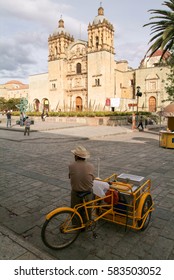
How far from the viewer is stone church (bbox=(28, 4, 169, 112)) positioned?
133ft

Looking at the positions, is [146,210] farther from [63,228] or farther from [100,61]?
[100,61]

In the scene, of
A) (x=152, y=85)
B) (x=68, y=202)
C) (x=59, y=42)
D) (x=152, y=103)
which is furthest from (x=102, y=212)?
(x=59, y=42)

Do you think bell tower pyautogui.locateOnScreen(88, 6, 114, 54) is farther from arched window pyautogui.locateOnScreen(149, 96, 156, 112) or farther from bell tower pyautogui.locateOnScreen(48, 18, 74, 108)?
arched window pyautogui.locateOnScreen(149, 96, 156, 112)

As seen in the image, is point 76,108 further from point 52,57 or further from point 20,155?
point 20,155

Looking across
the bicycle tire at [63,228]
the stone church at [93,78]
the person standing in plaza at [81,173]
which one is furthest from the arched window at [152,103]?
the bicycle tire at [63,228]

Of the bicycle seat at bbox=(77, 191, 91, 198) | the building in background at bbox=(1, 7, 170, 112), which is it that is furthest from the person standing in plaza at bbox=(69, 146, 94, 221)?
the building in background at bbox=(1, 7, 170, 112)

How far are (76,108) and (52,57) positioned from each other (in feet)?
43.1

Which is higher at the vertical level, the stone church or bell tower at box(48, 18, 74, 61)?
bell tower at box(48, 18, 74, 61)

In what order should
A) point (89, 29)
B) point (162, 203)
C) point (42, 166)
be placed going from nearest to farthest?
point (162, 203), point (42, 166), point (89, 29)

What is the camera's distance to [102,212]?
153 inches

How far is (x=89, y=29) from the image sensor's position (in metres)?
41.6

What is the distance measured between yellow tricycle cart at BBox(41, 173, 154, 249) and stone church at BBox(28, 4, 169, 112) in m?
36.9

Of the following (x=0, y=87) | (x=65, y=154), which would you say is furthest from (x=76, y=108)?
(x=0, y=87)
